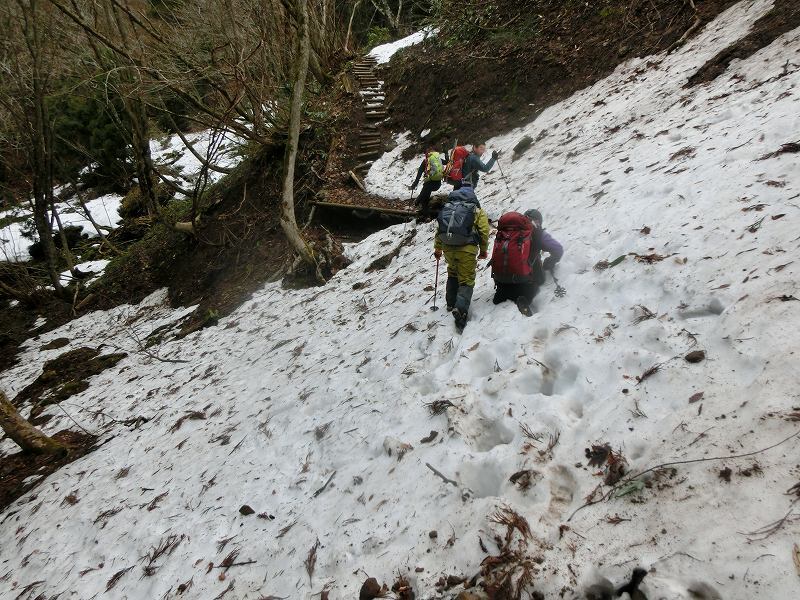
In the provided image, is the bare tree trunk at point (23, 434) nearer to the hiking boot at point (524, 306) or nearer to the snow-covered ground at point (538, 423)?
the snow-covered ground at point (538, 423)

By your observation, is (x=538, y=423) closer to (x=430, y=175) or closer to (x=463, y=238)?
(x=463, y=238)

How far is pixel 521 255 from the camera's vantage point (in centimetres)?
472

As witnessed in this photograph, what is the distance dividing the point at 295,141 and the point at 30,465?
8.73m

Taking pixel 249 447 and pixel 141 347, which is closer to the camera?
pixel 249 447

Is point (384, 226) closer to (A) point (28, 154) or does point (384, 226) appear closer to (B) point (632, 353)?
(B) point (632, 353)

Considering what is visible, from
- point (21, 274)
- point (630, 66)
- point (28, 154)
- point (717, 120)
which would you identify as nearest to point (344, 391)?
point (717, 120)

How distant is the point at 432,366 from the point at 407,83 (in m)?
15.3

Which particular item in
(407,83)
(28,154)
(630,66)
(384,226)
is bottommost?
(384,226)

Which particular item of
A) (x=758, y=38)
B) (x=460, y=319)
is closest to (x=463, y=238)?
(x=460, y=319)

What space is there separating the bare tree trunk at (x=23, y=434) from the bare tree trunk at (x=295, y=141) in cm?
611

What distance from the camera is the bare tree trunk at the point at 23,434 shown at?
6.87m

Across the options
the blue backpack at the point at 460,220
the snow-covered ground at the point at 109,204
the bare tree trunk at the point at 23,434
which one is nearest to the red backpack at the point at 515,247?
the blue backpack at the point at 460,220

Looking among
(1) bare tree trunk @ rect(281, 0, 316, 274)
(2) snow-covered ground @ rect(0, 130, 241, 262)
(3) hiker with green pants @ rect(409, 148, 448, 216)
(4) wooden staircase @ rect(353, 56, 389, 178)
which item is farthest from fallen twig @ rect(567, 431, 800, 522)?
(2) snow-covered ground @ rect(0, 130, 241, 262)

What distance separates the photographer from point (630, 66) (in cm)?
991
